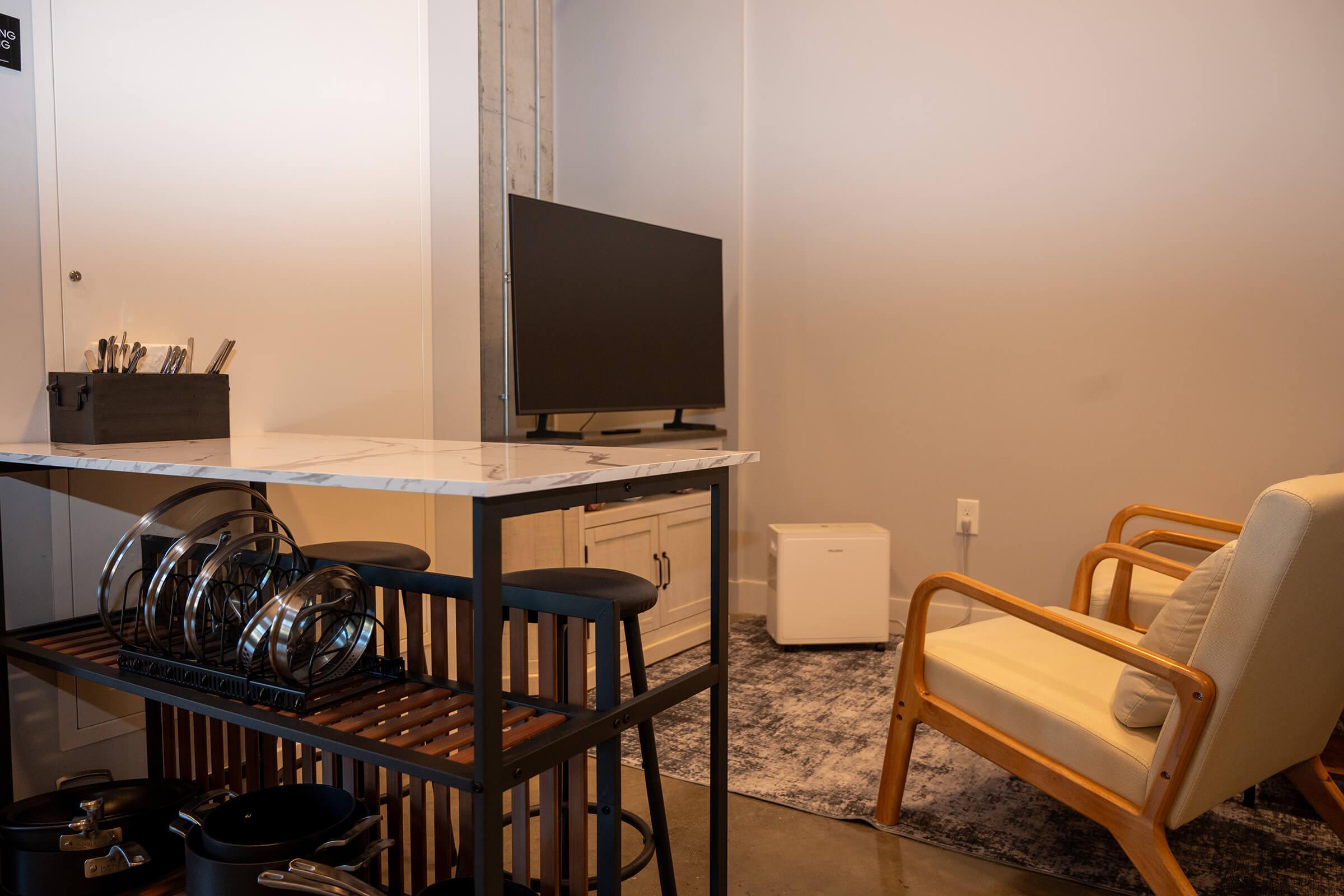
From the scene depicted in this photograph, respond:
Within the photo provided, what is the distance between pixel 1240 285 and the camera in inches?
126

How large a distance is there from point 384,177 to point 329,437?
90cm

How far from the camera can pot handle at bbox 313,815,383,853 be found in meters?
1.27

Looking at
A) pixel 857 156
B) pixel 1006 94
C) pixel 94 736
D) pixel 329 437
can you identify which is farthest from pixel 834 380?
pixel 94 736

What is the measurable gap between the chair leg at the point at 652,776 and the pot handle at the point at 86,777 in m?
0.97

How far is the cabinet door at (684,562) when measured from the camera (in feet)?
11.1

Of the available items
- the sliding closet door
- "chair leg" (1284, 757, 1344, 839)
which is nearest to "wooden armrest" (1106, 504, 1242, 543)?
"chair leg" (1284, 757, 1344, 839)

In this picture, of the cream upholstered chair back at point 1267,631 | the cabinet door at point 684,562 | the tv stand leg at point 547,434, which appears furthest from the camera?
the cabinet door at point 684,562

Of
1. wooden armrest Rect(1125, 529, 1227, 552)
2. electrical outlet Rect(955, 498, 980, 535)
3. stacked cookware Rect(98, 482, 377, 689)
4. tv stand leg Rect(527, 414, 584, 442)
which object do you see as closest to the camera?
stacked cookware Rect(98, 482, 377, 689)

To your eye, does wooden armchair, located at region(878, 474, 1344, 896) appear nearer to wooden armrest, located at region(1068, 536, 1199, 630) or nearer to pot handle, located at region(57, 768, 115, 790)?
wooden armrest, located at region(1068, 536, 1199, 630)

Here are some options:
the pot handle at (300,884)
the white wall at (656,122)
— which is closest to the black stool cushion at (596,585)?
the pot handle at (300,884)

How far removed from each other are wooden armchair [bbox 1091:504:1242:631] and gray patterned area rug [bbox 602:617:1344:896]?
540 millimetres

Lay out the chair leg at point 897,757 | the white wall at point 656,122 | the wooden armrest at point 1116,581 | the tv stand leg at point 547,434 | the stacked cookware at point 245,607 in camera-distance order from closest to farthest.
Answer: the stacked cookware at point 245,607 < the chair leg at point 897,757 < the wooden armrest at point 1116,581 < the tv stand leg at point 547,434 < the white wall at point 656,122

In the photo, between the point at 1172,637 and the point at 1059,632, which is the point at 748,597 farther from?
the point at 1172,637

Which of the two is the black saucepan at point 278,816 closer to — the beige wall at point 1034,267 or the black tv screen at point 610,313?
the black tv screen at point 610,313
